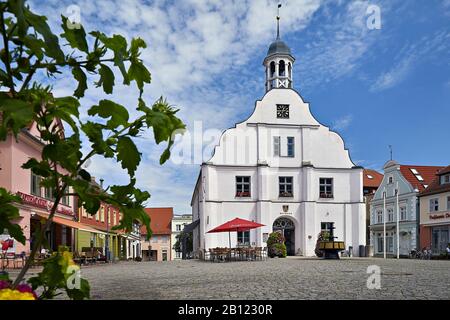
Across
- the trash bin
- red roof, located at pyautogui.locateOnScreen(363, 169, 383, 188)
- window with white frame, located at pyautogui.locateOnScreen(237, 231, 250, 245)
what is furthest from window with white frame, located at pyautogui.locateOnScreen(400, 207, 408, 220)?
window with white frame, located at pyautogui.locateOnScreen(237, 231, 250, 245)

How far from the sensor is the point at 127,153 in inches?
53.5

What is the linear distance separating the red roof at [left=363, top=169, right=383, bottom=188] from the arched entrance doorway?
2618 cm

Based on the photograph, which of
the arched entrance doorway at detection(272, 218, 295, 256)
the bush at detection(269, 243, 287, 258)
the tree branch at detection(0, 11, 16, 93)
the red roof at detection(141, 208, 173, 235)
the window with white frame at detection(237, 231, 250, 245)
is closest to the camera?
the tree branch at detection(0, 11, 16, 93)

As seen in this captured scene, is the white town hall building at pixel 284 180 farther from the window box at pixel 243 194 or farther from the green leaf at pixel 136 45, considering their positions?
the green leaf at pixel 136 45

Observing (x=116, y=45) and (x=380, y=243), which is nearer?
→ (x=116, y=45)

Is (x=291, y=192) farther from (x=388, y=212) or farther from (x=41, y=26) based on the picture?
(x=41, y=26)

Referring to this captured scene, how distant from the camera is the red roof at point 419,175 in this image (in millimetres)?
45094

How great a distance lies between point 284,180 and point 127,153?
3342 cm

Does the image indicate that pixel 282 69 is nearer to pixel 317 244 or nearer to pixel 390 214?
pixel 317 244

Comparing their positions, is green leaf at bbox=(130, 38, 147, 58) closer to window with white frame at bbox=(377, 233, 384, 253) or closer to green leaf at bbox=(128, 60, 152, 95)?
green leaf at bbox=(128, 60, 152, 95)

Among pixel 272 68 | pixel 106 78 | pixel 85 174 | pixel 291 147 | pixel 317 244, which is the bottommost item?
pixel 317 244

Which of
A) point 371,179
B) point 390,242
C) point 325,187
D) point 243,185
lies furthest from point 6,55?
point 371,179

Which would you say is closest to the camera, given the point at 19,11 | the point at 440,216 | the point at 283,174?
the point at 19,11

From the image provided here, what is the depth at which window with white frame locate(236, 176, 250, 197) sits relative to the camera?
33719 mm
